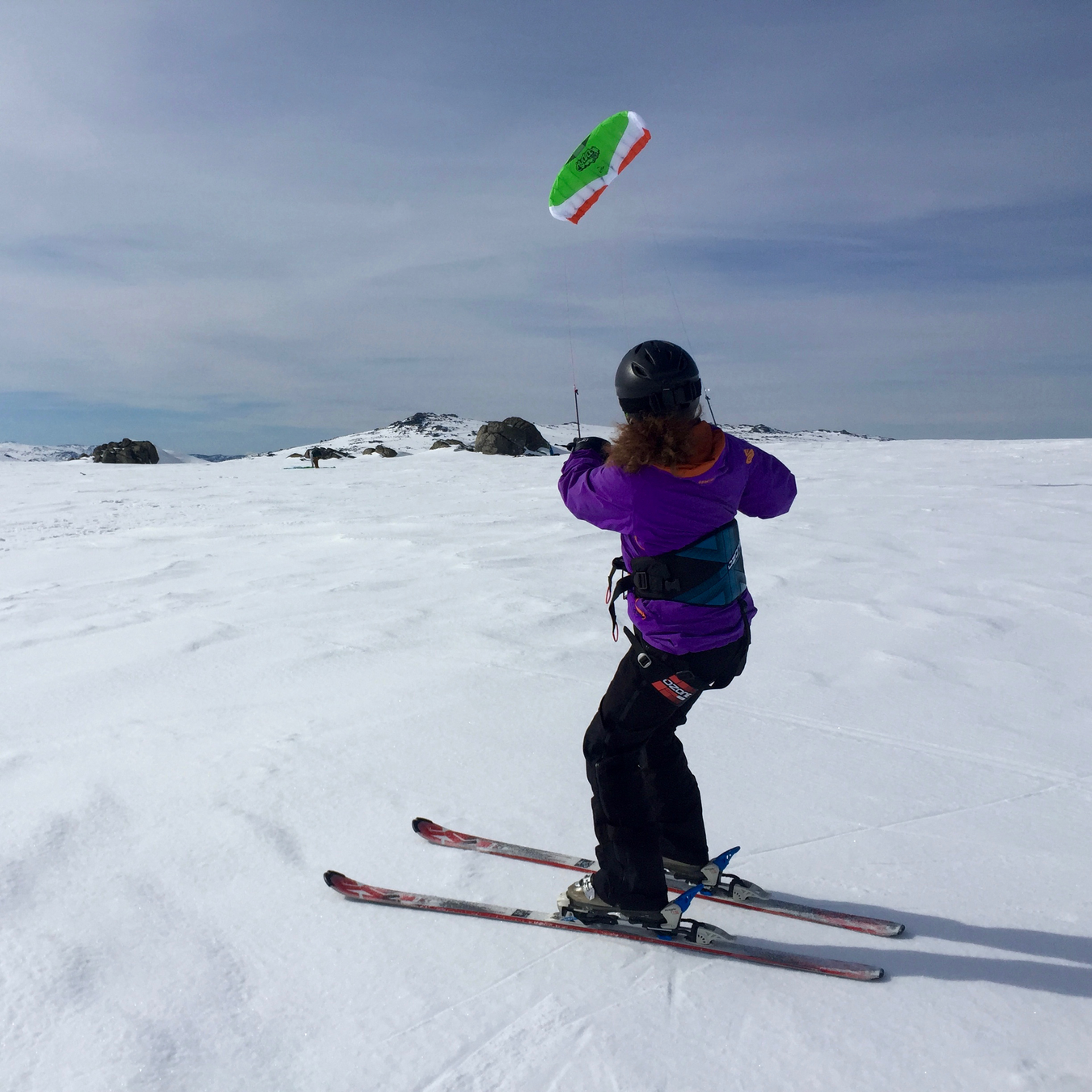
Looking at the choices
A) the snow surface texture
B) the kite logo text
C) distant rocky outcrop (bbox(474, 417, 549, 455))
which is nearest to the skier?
the snow surface texture

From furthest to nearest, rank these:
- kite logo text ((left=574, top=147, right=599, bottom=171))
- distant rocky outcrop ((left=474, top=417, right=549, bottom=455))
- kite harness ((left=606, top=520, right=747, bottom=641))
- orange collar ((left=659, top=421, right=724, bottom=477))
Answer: distant rocky outcrop ((left=474, top=417, right=549, bottom=455))
kite logo text ((left=574, top=147, right=599, bottom=171))
kite harness ((left=606, top=520, right=747, bottom=641))
orange collar ((left=659, top=421, right=724, bottom=477))

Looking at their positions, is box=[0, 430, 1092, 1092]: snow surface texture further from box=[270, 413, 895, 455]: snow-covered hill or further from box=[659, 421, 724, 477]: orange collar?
box=[270, 413, 895, 455]: snow-covered hill

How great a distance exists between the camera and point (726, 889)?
263cm

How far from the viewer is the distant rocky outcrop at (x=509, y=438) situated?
27797mm

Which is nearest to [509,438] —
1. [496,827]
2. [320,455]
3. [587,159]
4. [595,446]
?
[320,455]

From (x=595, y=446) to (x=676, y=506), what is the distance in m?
0.38

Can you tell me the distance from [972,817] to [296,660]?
3940 millimetres

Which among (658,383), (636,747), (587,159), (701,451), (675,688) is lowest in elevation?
(636,747)

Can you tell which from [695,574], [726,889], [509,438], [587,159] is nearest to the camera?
[695,574]

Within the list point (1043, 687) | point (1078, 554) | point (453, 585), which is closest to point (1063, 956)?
point (1043, 687)

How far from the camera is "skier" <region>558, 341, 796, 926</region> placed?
224 cm

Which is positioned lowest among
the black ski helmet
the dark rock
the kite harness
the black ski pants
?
the black ski pants

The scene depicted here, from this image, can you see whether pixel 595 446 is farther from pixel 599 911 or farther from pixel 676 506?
pixel 599 911

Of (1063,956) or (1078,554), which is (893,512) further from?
(1063,956)
